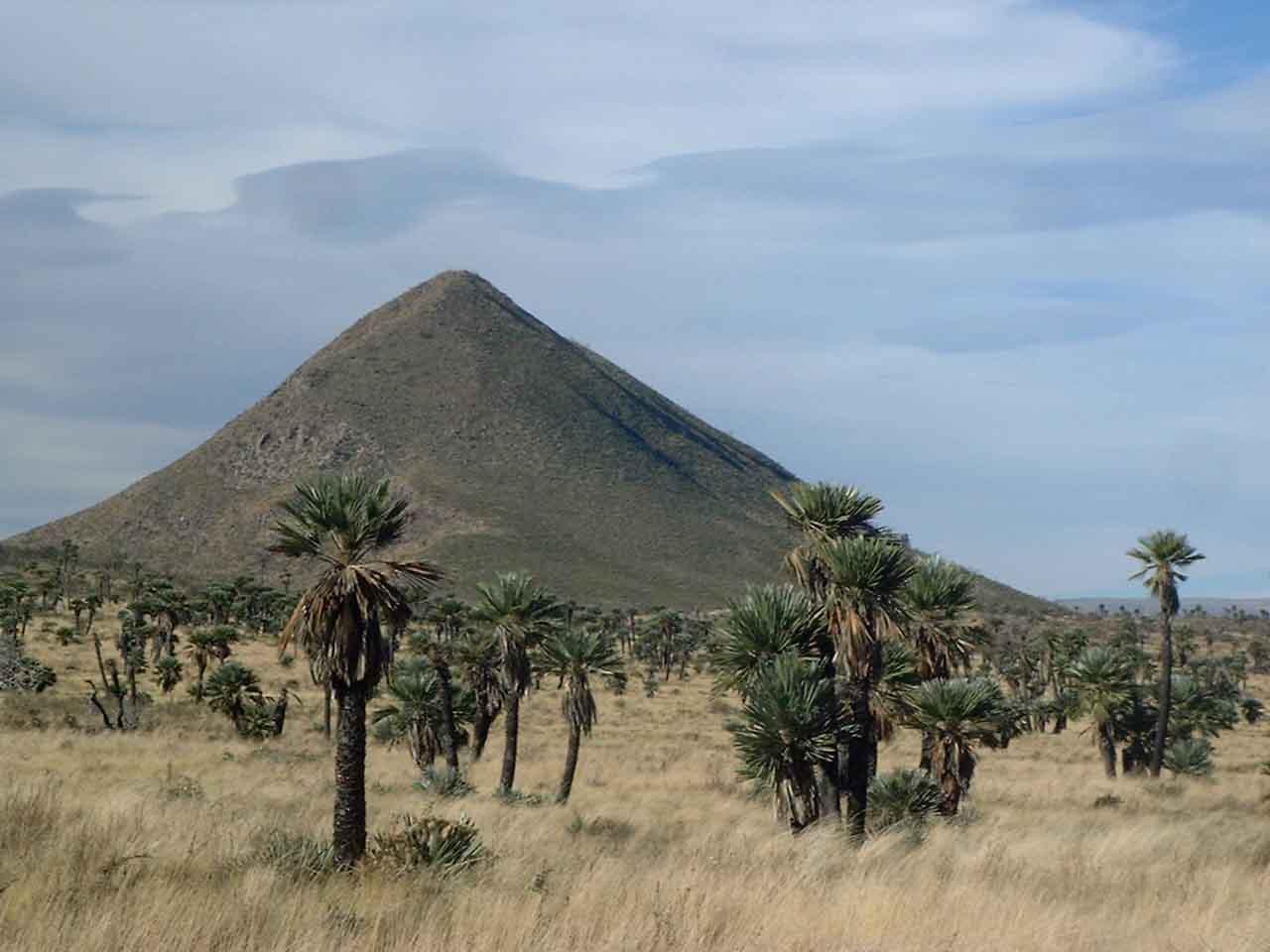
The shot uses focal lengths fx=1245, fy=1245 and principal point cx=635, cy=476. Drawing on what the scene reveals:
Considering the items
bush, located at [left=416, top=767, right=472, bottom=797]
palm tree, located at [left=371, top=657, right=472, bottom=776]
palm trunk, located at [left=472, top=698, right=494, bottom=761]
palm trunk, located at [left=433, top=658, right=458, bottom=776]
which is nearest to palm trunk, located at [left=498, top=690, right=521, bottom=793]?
palm trunk, located at [left=433, top=658, right=458, bottom=776]

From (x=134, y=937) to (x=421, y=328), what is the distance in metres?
193

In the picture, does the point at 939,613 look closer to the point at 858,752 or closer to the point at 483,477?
the point at 858,752

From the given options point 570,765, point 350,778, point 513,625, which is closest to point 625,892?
point 350,778

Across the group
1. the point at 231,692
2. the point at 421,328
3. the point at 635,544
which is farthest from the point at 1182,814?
the point at 421,328

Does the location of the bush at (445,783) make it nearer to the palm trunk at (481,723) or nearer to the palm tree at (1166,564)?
the palm trunk at (481,723)

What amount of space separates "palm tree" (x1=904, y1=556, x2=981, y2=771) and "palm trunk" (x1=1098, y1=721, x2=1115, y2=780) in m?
19.8

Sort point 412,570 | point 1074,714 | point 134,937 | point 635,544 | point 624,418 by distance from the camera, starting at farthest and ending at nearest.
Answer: point 624,418, point 635,544, point 1074,714, point 412,570, point 134,937

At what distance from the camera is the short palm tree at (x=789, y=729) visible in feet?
67.5

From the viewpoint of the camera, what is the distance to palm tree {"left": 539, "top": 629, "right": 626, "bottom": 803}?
Answer: 35406 millimetres

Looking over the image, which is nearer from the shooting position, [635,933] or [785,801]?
[635,933]

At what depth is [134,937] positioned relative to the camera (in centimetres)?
602

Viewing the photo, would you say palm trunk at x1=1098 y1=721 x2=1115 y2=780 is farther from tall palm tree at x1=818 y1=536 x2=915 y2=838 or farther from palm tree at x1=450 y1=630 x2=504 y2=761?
tall palm tree at x1=818 y1=536 x2=915 y2=838

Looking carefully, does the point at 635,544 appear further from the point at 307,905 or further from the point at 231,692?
the point at 307,905

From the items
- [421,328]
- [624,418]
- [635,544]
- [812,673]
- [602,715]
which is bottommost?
[602,715]
